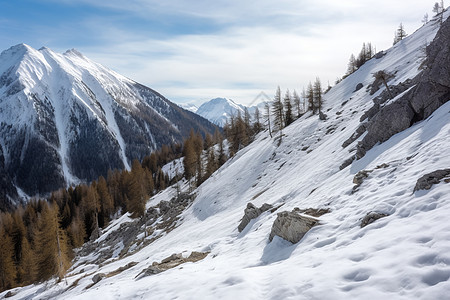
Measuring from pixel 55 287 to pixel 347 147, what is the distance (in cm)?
3982

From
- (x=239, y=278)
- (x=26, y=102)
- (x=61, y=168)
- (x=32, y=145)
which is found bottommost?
(x=239, y=278)

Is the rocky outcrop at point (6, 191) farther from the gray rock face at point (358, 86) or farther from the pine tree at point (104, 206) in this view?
the gray rock face at point (358, 86)

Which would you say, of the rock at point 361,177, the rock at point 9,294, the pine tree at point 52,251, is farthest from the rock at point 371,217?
the rock at point 9,294

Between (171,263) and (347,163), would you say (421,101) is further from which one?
(171,263)

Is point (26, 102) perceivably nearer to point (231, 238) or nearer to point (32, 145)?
point (32, 145)

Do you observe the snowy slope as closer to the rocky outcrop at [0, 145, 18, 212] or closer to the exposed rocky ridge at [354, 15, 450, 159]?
the exposed rocky ridge at [354, 15, 450, 159]

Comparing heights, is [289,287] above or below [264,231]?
above

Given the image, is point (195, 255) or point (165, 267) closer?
point (165, 267)

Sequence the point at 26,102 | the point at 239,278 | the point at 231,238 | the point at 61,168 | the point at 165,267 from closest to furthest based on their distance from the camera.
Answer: the point at 239,278 → the point at 165,267 → the point at 231,238 → the point at 61,168 → the point at 26,102

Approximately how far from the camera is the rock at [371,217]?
964 centimetres

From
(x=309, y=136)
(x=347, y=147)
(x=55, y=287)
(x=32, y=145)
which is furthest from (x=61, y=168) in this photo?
(x=347, y=147)

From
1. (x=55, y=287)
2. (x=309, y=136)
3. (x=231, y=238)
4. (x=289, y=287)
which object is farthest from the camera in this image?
(x=309, y=136)

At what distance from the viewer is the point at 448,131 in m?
13.3

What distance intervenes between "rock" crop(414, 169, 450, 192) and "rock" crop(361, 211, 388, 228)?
1.87 m
